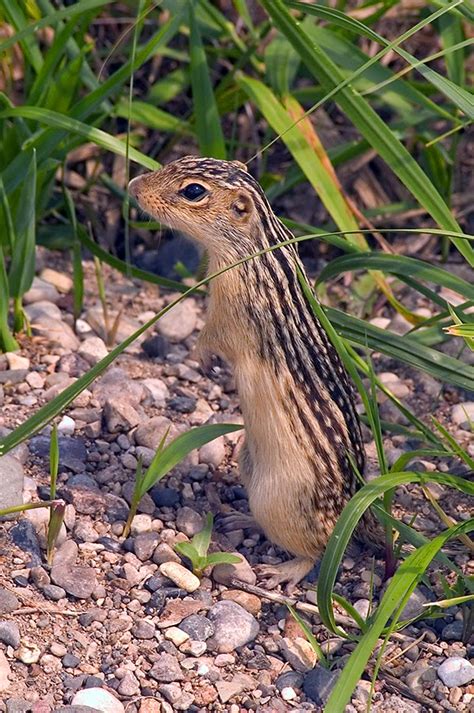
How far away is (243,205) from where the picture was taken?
175 inches

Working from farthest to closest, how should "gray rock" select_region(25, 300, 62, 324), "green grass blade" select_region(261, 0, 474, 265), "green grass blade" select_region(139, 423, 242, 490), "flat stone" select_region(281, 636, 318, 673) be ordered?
"gray rock" select_region(25, 300, 62, 324), "green grass blade" select_region(261, 0, 474, 265), "green grass blade" select_region(139, 423, 242, 490), "flat stone" select_region(281, 636, 318, 673)

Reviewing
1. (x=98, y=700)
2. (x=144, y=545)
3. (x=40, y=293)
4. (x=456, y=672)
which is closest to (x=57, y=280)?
(x=40, y=293)

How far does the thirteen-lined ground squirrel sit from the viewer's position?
4.30 metres

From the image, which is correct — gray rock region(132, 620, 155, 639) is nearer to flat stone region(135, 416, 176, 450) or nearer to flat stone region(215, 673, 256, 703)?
flat stone region(215, 673, 256, 703)

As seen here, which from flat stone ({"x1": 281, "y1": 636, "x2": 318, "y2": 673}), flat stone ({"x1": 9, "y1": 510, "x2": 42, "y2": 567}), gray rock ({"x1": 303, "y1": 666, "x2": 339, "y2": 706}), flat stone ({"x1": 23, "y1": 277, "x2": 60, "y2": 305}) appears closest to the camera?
gray rock ({"x1": 303, "y1": 666, "x2": 339, "y2": 706})

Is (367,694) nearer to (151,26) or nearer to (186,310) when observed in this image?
(186,310)

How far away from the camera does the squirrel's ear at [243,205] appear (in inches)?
175

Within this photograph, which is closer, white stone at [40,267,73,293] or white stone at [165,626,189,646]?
white stone at [165,626,189,646]

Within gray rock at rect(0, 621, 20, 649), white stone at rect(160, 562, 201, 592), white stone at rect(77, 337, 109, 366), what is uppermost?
white stone at rect(77, 337, 109, 366)

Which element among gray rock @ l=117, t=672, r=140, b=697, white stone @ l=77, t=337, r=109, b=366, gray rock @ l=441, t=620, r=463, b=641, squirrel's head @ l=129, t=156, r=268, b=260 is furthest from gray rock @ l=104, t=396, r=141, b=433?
gray rock @ l=441, t=620, r=463, b=641

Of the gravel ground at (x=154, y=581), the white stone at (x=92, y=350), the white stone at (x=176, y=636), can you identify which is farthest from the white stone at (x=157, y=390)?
the white stone at (x=176, y=636)

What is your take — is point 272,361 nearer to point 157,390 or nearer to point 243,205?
point 243,205

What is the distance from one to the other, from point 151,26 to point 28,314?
208cm

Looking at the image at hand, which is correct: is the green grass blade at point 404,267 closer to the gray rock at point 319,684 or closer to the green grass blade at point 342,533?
the green grass blade at point 342,533
